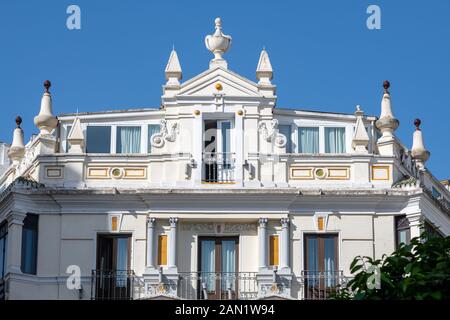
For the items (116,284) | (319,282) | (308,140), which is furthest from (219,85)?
(116,284)

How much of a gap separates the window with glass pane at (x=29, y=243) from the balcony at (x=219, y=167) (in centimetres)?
625

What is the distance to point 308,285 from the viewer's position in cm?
5675

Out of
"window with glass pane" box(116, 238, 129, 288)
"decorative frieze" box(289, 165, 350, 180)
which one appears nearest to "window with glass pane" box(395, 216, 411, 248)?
"decorative frieze" box(289, 165, 350, 180)

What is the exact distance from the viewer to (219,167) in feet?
191

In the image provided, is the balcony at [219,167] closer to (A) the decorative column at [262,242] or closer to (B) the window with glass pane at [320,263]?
(A) the decorative column at [262,242]

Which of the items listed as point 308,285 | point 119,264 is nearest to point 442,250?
point 308,285

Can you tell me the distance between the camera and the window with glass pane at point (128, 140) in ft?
194

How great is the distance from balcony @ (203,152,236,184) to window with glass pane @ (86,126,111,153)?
366 centimetres

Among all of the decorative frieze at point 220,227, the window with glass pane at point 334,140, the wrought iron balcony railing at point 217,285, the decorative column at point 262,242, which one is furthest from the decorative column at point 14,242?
the window with glass pane at point 334,140

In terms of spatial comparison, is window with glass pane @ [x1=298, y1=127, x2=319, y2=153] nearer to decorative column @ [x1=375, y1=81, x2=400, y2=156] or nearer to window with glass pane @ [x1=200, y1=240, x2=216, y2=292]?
decorative column @ [x1=375, y1=81, x2=400, y2=156]

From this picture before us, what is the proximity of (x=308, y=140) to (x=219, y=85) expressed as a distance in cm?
378

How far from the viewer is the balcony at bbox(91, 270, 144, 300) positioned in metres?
56.4

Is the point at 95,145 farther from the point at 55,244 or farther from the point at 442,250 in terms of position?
the point at 442,250
